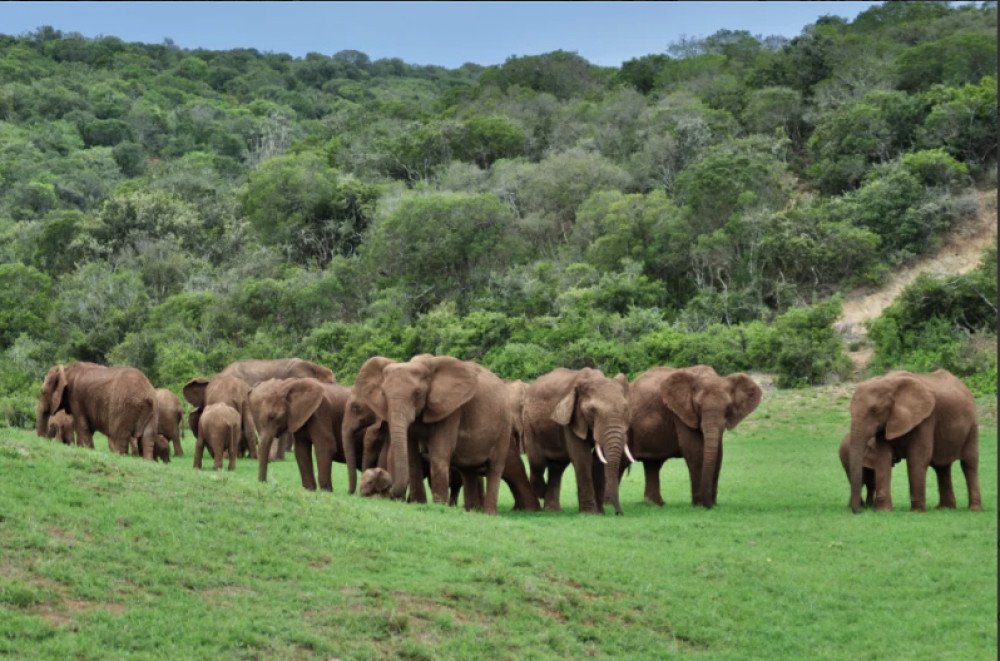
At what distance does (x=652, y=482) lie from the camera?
2236cm

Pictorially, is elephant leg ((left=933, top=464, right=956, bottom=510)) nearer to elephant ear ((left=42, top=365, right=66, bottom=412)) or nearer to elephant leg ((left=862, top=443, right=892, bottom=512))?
elephant leg ((left=862, top=443, right=892, bottom=512))

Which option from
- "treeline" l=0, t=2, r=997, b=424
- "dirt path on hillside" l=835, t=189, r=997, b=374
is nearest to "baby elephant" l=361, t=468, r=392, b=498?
"treeline" l=0, t=2, r=997, b=424

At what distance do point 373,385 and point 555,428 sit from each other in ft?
11.0

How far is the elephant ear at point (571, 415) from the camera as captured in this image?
20.1 meters

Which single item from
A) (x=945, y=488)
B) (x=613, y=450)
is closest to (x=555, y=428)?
(x=613, y=450)

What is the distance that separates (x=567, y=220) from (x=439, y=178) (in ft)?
35.7

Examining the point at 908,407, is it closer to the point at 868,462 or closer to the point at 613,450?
the point at 868,462

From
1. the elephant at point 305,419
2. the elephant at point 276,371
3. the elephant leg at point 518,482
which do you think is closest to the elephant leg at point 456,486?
the elephant leg at point 518,482

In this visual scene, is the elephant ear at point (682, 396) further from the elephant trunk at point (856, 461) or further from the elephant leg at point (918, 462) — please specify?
the elephant leg at point (918, 462)

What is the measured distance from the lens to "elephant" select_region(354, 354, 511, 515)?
1802 centimetres

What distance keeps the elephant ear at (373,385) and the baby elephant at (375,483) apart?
2.83 feet

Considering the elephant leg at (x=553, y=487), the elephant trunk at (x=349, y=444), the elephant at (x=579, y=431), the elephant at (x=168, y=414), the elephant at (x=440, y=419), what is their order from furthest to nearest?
the elephant at (x=168, y=414), the elephant leg at (x=553, y=487), the elephant trunk at (x=349, y=444), the elephant at (x=579, y=431), the elephant at (x=440, y=419)

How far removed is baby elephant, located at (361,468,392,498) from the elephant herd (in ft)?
0.08

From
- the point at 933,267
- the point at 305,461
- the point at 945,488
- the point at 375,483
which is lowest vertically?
the point at 945,488
